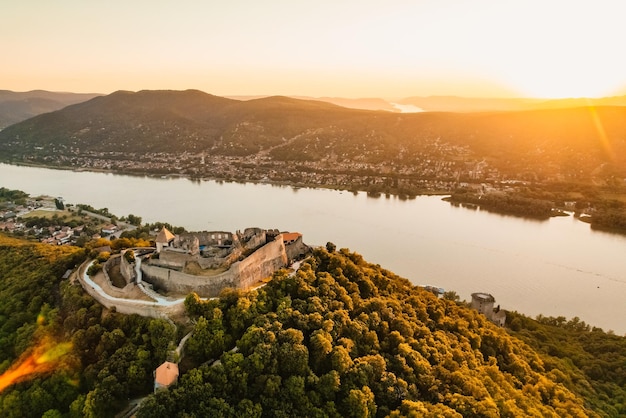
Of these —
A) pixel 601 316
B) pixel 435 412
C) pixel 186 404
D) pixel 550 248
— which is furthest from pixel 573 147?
pixel 186 404

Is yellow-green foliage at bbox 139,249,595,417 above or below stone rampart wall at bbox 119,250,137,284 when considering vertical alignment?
below

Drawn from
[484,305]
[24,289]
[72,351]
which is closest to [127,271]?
Answer: [72,351]

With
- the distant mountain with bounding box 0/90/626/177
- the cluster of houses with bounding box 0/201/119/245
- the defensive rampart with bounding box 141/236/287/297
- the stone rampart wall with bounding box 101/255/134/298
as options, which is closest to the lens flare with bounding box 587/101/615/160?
the distant mountain with bounding box 0/90/626/177

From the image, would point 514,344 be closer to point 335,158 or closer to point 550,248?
point 550,248

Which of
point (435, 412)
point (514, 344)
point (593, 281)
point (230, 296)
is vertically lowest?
point (593, 281)

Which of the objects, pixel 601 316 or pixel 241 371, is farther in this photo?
pixel 601 316

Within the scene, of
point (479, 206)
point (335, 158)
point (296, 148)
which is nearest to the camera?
point (479, 206)

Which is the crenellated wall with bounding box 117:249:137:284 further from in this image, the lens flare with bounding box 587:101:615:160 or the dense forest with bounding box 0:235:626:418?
the lens flare with bounding box 587:101:615:160
